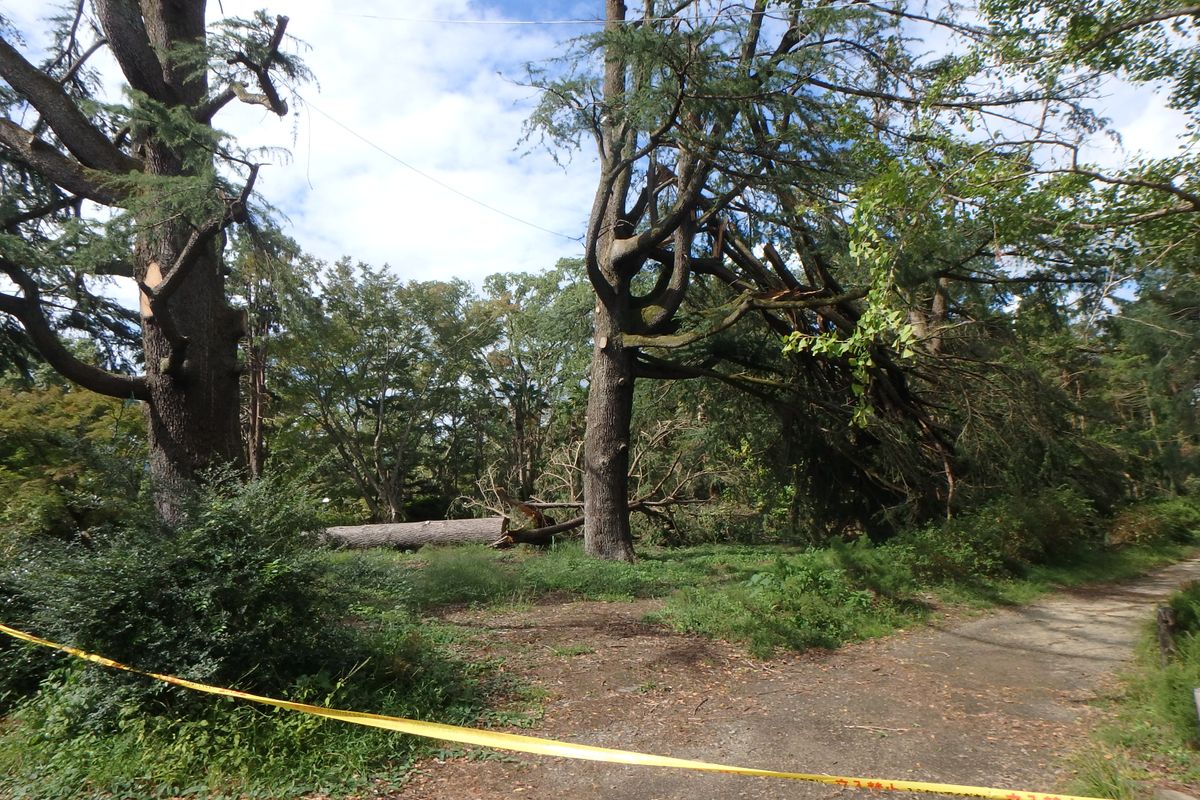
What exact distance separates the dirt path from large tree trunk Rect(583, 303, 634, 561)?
3.16 metres

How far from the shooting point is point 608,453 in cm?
1240

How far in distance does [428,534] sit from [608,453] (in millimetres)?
5140

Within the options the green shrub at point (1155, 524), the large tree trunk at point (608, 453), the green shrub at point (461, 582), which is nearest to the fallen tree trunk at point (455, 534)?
the large tree trunk at point (608, 453)

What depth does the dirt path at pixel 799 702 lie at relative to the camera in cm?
465

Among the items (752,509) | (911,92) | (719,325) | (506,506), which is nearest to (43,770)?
(719,325)

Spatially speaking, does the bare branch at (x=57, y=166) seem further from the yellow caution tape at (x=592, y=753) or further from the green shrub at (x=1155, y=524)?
the green shrub at (x=1155, y=524)

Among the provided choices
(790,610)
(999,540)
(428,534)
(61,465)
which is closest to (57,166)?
(61,465)

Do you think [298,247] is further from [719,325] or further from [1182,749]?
[1182,749]

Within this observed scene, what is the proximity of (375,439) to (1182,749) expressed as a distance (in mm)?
25418

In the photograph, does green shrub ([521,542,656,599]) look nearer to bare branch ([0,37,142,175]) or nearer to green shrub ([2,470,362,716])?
green shrub ([2,470,362,716])

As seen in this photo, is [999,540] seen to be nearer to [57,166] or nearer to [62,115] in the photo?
[57,166]

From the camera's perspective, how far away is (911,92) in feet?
37.9

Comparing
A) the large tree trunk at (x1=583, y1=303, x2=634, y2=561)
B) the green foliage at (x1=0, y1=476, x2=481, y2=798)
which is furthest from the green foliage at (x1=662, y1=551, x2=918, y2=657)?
the green foliage at (x1=0, y1=476, x2=481, y2=798)

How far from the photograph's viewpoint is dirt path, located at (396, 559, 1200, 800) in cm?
465
